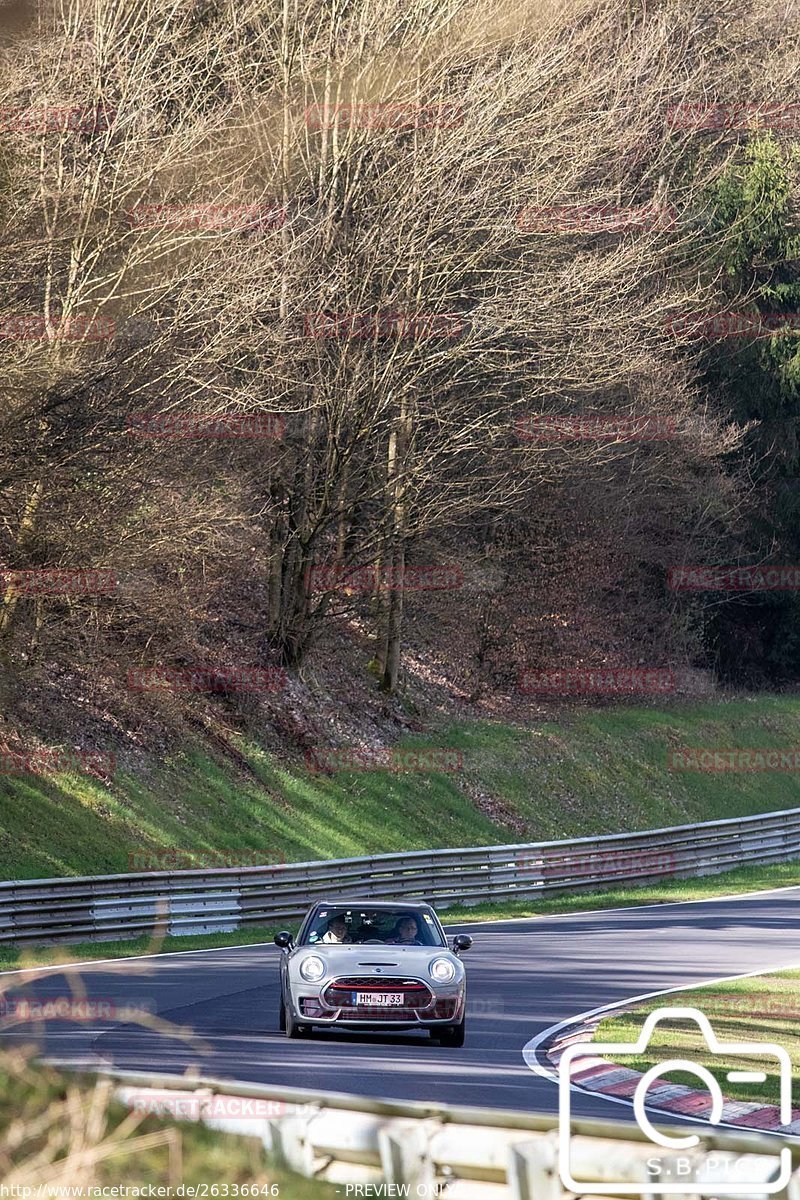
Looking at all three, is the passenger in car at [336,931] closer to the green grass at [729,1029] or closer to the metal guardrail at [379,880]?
the metal guardrail at [379,880]

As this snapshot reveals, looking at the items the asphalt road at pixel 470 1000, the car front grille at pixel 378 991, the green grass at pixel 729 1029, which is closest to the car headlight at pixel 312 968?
the car front grille at pixel 378 991

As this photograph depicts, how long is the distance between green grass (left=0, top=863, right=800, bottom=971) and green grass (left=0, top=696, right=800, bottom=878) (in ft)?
7.78

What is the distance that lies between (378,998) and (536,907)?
15867mm

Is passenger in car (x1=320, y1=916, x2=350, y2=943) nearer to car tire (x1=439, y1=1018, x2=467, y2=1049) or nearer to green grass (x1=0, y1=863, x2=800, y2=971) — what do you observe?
car tire (x1=439, y1=1018, x2=467, y2=1049)

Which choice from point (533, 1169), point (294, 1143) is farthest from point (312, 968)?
Answer: point (533, 1169)

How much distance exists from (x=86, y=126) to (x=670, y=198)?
87.5ft

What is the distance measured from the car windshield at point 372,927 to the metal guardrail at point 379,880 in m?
1.91

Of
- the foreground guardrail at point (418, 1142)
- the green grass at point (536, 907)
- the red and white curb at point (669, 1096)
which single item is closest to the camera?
the foreground guardrail at point (418, 1142)

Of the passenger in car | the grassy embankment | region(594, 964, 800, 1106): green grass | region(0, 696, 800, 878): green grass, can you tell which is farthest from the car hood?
region(0, 696, 800, 878): green grass

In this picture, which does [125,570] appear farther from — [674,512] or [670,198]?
[670,198]

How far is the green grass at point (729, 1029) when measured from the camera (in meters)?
12.6

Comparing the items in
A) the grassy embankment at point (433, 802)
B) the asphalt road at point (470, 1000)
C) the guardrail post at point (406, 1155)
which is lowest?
the grassy embankment at point (433, 802)

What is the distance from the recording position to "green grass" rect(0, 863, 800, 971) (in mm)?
21156

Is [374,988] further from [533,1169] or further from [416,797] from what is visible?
[416,797]
